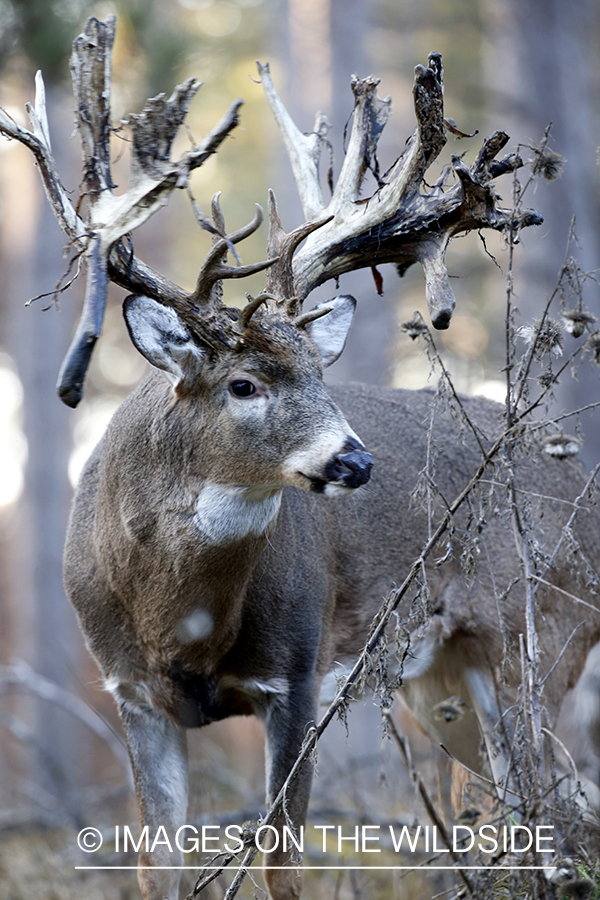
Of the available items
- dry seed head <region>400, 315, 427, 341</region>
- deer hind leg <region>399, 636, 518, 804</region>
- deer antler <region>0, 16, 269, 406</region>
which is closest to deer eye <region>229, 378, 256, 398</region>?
deer antler <region>0, 16, 269, 406</region>

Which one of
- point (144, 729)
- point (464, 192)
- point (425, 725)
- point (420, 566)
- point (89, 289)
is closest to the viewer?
point (89, 289)

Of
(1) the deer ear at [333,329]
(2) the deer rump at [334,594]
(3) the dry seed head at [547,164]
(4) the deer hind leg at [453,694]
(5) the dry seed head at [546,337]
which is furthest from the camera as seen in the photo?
(4) the deer hind leg at [453,694]

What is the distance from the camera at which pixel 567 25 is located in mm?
11688

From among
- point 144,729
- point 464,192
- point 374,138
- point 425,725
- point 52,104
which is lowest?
point 425,725

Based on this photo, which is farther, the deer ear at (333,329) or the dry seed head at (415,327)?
the deer ear at (333,329)

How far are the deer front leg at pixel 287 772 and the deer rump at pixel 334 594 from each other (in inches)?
0.4

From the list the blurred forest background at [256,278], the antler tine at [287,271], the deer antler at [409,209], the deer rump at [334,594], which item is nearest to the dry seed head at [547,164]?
the deer antler at [409,209]

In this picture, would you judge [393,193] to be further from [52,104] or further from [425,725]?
[52,104]

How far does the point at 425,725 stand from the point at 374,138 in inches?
142

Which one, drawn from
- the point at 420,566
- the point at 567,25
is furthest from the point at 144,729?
the point at 567,25

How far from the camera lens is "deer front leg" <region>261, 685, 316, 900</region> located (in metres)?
4.18

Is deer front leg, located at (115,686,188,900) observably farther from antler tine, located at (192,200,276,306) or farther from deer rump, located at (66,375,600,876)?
antler tine, located at (192,200,276,306)

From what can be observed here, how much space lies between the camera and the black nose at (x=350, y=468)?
11.9 feet

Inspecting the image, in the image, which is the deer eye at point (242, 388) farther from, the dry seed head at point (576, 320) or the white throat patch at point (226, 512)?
the dry seed head at point (576, 320)
